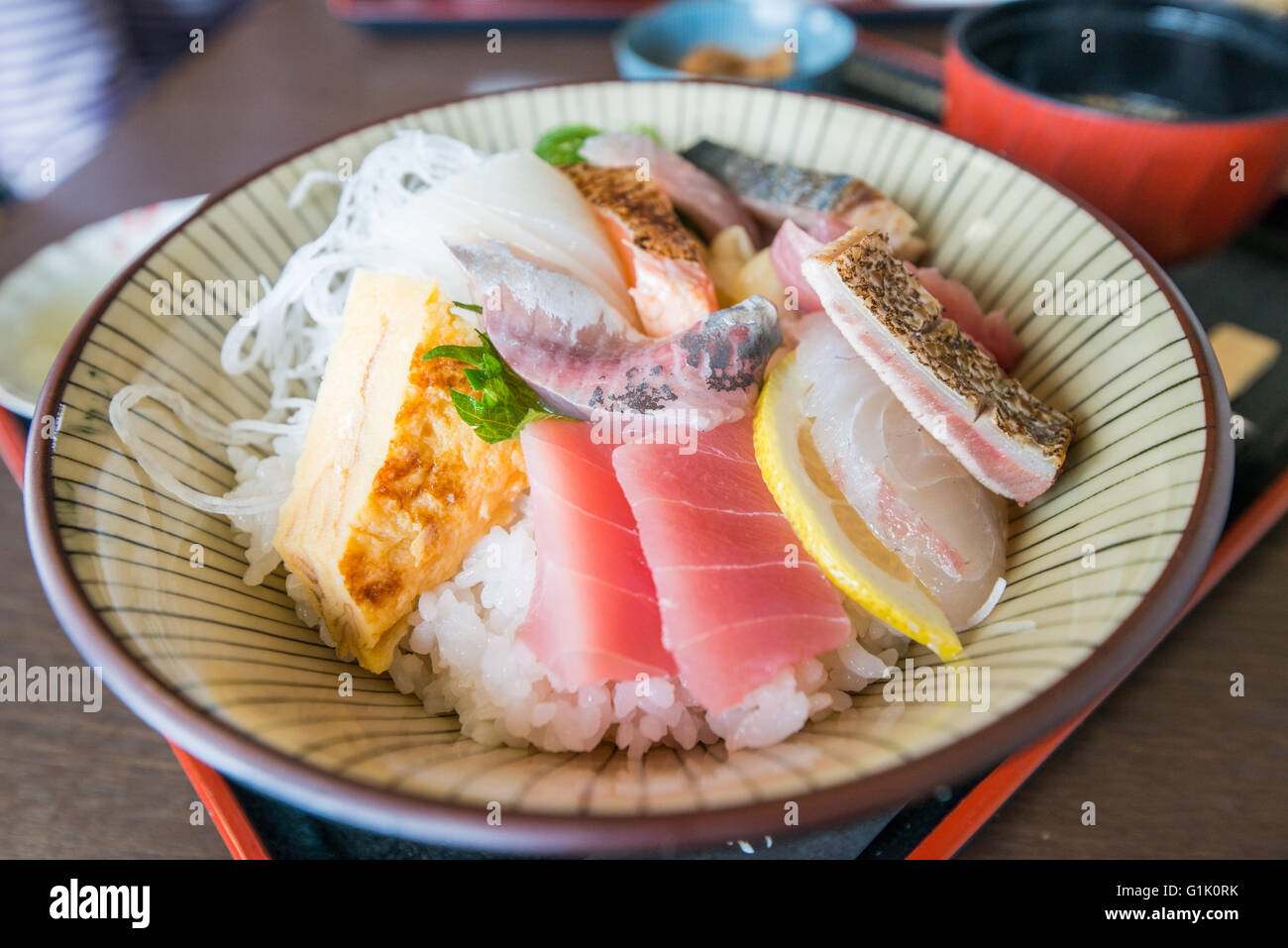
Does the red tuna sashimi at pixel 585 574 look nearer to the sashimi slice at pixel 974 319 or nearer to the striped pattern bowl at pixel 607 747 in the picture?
the striped pattern bowl at pixel 607 747

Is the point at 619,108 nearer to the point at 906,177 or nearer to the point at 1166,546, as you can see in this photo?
the point at 906,177

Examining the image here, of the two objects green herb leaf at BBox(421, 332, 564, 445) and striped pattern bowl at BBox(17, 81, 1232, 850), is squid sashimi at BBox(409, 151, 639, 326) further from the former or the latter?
striped pattern bowl at BBox(17, 81, 1232, 850)

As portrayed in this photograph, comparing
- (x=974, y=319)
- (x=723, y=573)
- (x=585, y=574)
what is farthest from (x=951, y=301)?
(x=585, y=574)

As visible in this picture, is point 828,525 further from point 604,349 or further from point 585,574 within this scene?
point 604,349

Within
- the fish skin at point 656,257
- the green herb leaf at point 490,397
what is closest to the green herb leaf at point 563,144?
the fish skin at point 656,257

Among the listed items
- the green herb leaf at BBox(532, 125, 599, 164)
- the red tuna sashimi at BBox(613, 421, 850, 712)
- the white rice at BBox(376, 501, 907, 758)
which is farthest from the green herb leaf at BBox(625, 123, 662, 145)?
the white rice at BBox(376, 501, 907, 758)

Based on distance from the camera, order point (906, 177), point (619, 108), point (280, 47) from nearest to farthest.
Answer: point (906, 177) → point (619, 108) → point (280, 47)
